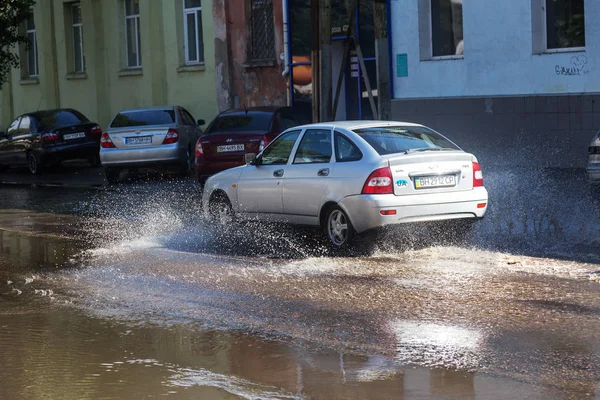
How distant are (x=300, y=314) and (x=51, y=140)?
19.2m

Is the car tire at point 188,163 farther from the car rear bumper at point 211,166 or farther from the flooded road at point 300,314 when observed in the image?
the flooded road at point 300,314

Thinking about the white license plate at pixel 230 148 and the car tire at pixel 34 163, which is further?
the car tire at pixel 34 163

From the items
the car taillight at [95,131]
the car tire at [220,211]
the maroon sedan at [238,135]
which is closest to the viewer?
the car tire at [220,211]

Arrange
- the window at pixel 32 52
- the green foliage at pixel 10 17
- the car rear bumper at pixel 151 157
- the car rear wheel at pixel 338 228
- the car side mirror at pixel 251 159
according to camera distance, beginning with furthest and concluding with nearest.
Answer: the window at pixel 32 52 < the green foliage at pixel 10 17 < the car rear bumper at pixel 151 157 < the car side mirror at pixel 251 159 < the car rear wheel at pixel 338 228

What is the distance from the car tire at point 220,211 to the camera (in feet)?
43.6

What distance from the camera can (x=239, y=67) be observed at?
90.7ft

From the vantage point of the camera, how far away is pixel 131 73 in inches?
1231

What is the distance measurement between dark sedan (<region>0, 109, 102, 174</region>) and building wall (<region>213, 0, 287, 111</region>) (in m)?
3.56

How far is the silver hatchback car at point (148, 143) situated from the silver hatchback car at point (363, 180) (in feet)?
31.6

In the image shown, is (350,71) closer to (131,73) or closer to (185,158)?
(185,158)

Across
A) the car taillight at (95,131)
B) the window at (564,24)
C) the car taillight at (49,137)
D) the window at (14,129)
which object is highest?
the window at (564,24)

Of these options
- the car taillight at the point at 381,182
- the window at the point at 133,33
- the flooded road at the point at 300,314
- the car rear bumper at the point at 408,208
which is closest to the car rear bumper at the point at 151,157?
the flooded road at the point at 300,314

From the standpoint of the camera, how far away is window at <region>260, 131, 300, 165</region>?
485 inches

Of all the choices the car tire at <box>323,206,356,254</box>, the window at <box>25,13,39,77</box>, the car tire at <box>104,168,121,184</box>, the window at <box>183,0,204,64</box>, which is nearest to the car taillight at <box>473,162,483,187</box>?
the car tire at <box>323,206,356,254</box>
